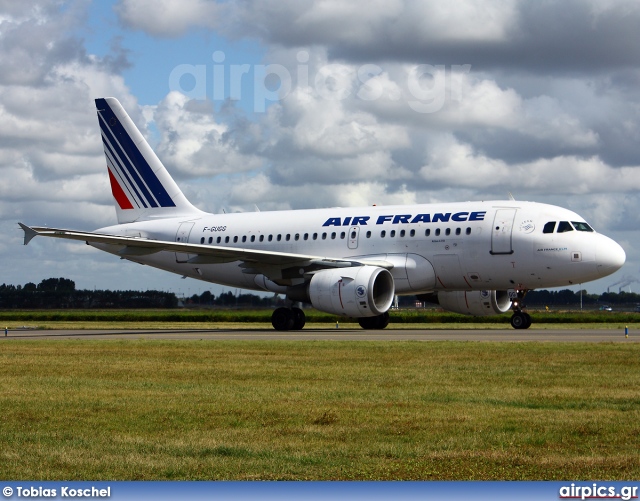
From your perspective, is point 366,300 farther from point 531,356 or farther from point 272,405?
point 272,405

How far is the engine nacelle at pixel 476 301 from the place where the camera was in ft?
117

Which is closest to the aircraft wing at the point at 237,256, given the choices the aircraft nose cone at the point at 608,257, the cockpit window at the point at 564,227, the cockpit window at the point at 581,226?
the cockpit window at the point at 564,227

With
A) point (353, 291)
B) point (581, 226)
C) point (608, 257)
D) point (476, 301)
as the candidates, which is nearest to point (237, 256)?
point (353, 291)

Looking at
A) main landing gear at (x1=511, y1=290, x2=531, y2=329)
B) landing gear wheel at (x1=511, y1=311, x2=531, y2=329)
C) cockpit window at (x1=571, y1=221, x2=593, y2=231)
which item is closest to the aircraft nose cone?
cockpit window at (x1=571, y1=221, x2=593, y2=231)

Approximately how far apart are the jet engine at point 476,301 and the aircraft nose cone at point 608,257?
5.14 meters

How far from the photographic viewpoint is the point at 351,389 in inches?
557

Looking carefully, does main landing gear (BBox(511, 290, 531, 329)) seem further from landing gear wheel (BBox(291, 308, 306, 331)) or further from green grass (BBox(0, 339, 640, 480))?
green grass (BBox(0, 339, 640, 480))

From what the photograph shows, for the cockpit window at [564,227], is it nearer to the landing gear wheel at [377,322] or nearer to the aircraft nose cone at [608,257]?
the aircraft nose cone at [608,257]

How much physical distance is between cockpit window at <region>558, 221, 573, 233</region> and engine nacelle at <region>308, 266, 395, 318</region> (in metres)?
5.82

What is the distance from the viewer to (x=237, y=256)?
3434cm

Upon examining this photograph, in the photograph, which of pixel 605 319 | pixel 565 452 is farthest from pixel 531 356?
pixel 605 319

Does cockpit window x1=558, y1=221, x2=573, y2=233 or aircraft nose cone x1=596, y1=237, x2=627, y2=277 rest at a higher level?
cockpit window x1=558, y1=221, x2=573, y2=233

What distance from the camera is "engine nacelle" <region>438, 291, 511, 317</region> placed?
1407 inches

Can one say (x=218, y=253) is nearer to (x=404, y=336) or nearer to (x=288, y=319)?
(x=288, y=319)
